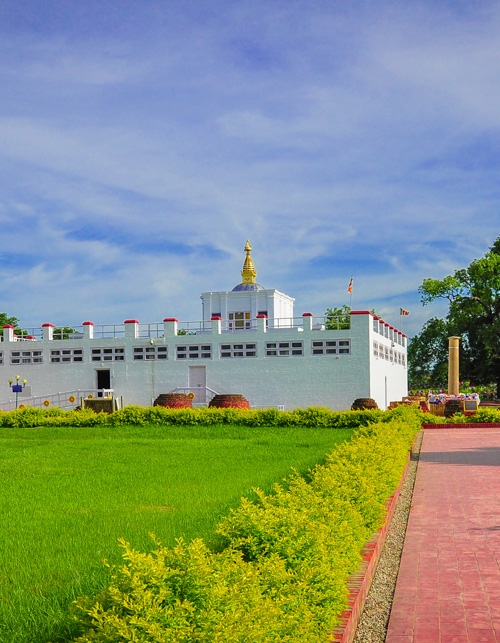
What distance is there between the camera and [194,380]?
36719 millimetres

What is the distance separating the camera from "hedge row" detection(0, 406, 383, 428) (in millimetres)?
24391

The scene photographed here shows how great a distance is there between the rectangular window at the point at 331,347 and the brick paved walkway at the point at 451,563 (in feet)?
69.3

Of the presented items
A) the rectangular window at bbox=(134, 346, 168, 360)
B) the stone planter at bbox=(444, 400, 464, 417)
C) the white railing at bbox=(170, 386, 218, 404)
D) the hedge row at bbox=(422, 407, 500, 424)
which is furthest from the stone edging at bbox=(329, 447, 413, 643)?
the rectangular window at bbox=(134, 346, 168, 360)

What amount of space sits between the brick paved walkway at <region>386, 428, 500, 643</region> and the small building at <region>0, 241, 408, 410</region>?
69.2 feet

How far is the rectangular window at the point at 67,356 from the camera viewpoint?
125 ft

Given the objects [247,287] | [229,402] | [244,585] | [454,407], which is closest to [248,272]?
[247,287]

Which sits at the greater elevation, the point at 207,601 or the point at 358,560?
the point at 207,601

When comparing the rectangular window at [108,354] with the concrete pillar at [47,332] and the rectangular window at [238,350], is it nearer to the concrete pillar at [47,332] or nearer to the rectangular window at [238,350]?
the concrete pillar at [47,332]

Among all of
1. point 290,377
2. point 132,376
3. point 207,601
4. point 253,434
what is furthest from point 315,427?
point 207,601

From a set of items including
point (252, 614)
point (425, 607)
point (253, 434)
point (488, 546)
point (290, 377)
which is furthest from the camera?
point (290, 377)

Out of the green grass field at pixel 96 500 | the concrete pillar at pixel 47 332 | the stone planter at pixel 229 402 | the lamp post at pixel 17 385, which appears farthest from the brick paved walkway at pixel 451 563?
the concrete pillar at pixel 47 332

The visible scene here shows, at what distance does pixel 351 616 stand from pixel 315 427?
64.1 feet

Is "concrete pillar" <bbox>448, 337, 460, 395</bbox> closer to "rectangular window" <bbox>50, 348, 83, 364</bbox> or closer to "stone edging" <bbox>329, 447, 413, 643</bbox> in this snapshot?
"rectangular window" <bbox>50, 348, 83, 364</bbox>

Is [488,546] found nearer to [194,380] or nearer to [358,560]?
[358,560]
